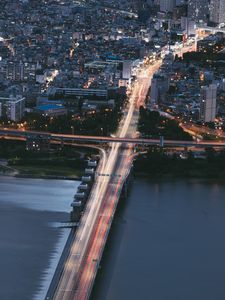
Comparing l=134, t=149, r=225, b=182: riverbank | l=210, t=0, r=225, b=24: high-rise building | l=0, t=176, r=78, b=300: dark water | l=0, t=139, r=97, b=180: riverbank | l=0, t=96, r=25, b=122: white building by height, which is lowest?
l=134, t=149, r=225, b=182: riverbank

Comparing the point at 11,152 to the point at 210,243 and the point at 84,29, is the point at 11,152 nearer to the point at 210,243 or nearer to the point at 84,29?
the point at 210,243

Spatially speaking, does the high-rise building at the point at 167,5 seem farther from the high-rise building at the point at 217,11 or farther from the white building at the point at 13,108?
the white building at the point at 13,108

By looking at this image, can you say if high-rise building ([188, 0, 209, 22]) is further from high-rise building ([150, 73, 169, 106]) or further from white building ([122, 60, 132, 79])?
high-rise building ([150, 73, 169, 106])

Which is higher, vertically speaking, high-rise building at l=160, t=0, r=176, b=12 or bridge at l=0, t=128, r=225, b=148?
high-rise building at l=160, t=0, r=176, b=12

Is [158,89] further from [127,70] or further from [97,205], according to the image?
[97,205]

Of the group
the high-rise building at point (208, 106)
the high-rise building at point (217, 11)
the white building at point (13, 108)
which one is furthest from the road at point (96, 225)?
the high-rise building at point (217, 11)

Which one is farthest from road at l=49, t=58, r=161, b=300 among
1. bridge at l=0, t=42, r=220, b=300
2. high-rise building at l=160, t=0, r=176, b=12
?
high-rise building at l=160, t=0, r=176, b=12

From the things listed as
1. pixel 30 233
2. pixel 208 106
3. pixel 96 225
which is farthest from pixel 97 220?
pixel 208 106
